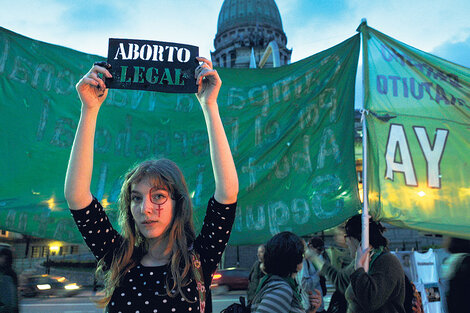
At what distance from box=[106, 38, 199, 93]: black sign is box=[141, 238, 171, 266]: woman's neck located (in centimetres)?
75

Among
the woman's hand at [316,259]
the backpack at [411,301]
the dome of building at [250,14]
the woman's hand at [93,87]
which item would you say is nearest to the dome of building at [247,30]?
the dome of building at [250,14]

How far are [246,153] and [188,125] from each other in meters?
0.68

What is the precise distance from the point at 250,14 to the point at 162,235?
60740 mm

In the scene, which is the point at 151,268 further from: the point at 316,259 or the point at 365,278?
the point at 316,259

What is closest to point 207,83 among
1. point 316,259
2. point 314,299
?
point 314,299

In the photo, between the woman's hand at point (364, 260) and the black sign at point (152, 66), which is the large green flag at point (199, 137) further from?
the black sign at point (152, 66)

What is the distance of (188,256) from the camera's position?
1.72 m

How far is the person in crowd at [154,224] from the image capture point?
5.30 feet

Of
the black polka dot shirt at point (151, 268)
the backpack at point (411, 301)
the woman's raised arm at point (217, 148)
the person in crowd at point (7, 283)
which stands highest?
the woman's raised arm at point (217, 148)

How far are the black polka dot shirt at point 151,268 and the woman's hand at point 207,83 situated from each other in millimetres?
483

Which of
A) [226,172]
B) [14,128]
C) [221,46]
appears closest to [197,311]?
[226,172]

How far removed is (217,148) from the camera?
1759 mm

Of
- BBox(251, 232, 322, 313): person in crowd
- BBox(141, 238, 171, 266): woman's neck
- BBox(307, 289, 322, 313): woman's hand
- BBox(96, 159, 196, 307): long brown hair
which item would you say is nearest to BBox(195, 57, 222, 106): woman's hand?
BBox(96, 159, 196, 307): long brown hair

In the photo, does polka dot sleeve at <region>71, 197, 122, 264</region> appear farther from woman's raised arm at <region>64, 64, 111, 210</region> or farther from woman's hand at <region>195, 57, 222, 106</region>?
woman's hand at <region>195, 57, 222, 106</region>
